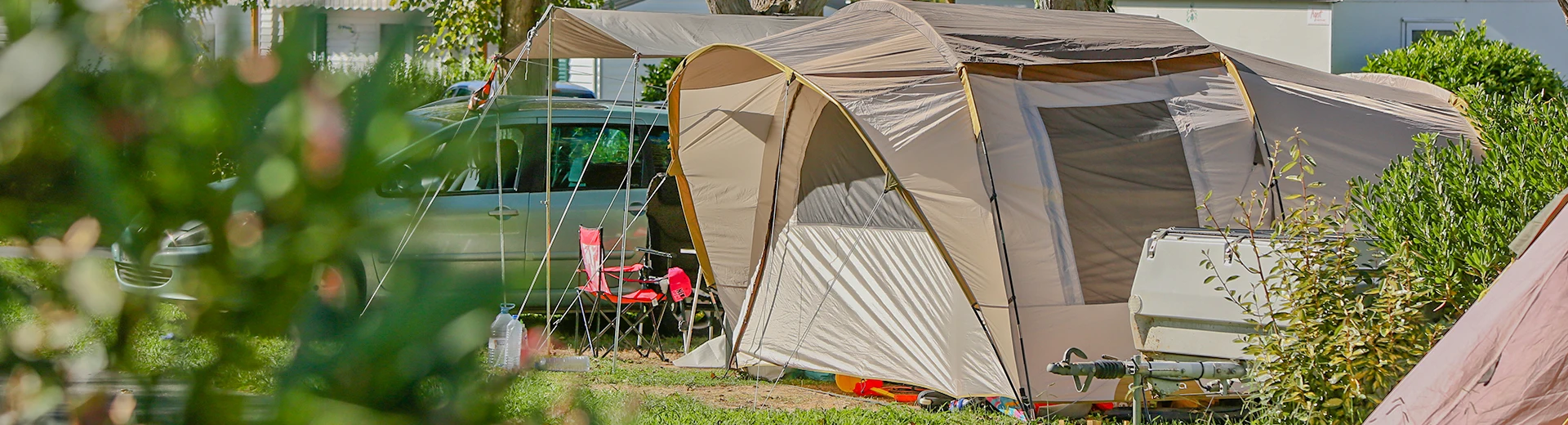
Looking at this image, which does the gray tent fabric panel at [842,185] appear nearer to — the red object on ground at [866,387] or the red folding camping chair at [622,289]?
the red object on ground at [866,387]

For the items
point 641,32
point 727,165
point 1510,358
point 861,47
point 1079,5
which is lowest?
point 1510,358

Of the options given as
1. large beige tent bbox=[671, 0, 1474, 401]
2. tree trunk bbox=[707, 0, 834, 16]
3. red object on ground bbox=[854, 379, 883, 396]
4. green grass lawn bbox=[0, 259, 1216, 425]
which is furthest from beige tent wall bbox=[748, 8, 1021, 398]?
tree trunk bbox=[707, 0, 834, 16]

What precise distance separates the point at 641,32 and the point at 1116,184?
362cm

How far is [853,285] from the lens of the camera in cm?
636

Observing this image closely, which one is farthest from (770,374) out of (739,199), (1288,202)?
(1288,202)

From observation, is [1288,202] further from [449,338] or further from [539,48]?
[449,338]

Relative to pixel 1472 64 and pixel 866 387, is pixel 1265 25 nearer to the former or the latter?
pixel 1472 64

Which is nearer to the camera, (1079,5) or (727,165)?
(727,165)

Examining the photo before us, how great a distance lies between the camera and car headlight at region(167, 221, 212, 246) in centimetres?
55

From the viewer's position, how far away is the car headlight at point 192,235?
21.7 inches

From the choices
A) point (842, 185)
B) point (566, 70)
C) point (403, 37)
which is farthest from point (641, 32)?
Answer: point (566, 70)

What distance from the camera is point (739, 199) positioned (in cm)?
737

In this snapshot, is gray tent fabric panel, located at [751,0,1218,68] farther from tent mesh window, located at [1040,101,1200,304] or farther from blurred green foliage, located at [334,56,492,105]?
blurred green foliage, located at [334,56,492,105]

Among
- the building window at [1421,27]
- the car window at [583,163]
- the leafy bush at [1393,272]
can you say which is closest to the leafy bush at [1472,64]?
the building window at [1421,27]
